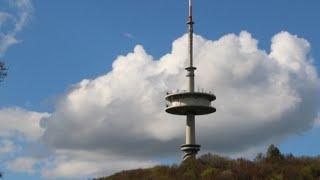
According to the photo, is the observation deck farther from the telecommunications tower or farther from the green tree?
the green tree

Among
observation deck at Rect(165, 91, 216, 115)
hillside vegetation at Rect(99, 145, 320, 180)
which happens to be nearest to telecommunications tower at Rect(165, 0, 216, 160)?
observation deck at Rect(165, 91, 216, 115)

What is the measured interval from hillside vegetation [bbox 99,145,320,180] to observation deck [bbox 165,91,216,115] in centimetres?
2850

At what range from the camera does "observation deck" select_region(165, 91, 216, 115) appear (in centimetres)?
8631

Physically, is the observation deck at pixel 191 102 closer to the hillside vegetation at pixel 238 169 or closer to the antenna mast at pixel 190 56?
the antenna mast at pixel 190 56

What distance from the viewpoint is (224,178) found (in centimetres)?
4750

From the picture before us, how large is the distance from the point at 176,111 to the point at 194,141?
4.84 metres

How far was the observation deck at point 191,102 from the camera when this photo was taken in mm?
86312

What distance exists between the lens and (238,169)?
49.4m

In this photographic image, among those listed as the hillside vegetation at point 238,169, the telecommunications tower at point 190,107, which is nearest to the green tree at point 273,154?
the hillside vegetation at point 238,169

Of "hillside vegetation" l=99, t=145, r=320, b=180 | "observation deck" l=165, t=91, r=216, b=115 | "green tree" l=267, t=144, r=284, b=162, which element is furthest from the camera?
"observation deck" l=165, t=91, r=216, b=115

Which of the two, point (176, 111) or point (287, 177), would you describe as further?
point (176, 111)

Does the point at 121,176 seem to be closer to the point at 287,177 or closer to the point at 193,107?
the point at 287,177

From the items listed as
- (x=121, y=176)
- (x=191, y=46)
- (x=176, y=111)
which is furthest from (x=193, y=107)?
(x=121, y=176)

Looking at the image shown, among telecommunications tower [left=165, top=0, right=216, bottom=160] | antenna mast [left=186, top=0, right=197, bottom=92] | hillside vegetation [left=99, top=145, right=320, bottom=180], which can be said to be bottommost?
hillside vegetation [left=99, top=145, right=320, bottom=180]
